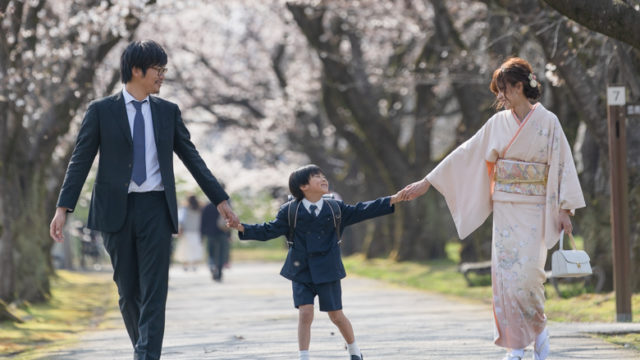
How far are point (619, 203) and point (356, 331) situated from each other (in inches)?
104

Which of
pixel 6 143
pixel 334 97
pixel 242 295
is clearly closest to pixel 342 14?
pixel 334 97

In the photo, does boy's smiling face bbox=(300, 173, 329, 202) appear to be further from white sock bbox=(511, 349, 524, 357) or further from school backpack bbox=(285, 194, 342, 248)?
white sock bbox=(511, 349, 524, 357)

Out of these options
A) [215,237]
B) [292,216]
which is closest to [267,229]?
[292,216]

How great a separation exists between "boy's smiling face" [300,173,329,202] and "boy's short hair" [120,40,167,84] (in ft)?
4.28

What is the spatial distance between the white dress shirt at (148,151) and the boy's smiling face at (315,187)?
1.19 metres

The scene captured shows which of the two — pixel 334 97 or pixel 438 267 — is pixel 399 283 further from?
pixel 334 97

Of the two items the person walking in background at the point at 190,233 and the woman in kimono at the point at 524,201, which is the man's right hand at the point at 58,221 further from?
the person walking in background at the point at 190,233

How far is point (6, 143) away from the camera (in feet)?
48.4

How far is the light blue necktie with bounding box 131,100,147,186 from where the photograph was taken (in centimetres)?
618

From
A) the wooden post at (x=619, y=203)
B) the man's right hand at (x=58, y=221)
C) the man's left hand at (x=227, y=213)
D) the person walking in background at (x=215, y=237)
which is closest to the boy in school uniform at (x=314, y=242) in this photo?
the man's left hand at (x=227, y=213)

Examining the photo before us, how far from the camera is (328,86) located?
25.1 m

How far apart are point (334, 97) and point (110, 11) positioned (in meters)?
8.30

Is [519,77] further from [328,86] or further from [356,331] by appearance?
[328,86]

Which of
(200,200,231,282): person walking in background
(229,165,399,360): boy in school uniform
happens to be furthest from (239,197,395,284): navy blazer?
(200,200,231,282): person walking in background
